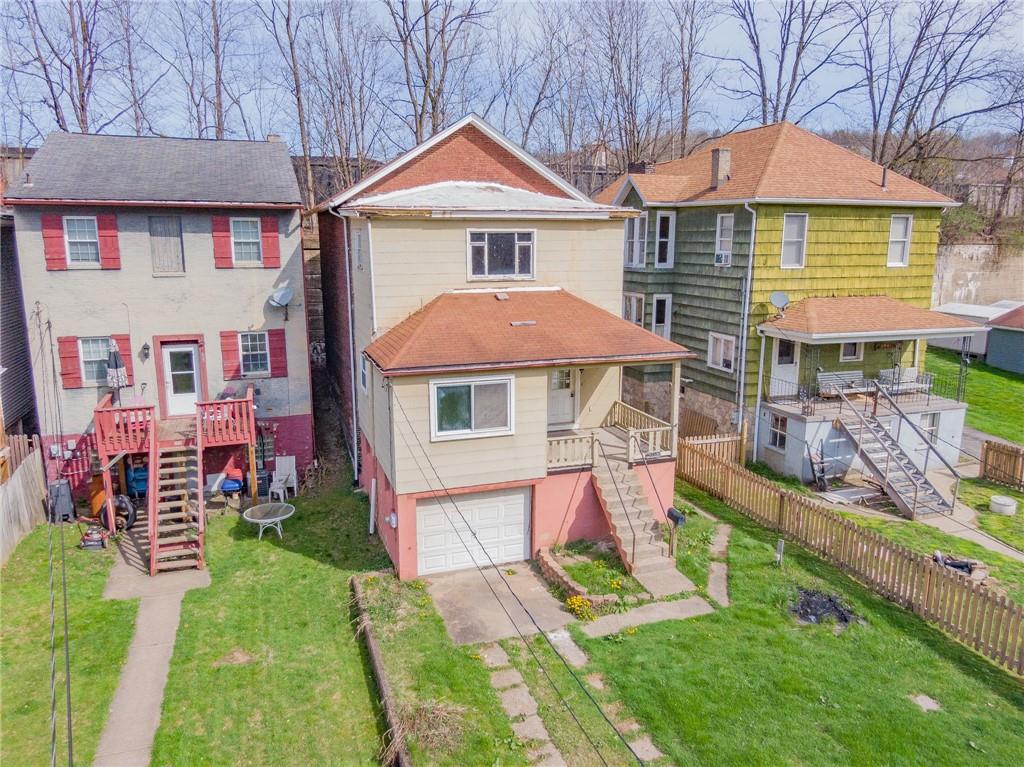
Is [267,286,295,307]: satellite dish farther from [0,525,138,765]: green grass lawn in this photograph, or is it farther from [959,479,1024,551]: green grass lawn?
[959,479,1024,551]: green grass lawn

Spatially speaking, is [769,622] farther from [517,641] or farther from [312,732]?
[312,732]

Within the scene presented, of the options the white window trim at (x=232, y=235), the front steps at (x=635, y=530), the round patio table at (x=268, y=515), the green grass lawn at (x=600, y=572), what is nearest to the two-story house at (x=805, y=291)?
the front steps at (x=635, y=530)

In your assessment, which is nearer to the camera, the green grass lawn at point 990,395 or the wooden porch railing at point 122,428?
the wooden porch railing at point 122,428

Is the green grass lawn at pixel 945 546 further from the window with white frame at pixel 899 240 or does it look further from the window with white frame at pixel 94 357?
the window with white frame at pixel 94 357

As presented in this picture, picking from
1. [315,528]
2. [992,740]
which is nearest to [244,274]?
[315,528]

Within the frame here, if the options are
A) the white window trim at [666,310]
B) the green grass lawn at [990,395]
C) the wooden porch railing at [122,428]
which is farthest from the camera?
the white window trim at [666,310]

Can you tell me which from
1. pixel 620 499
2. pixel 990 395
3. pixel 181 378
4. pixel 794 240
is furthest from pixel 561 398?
pixel 990 395
